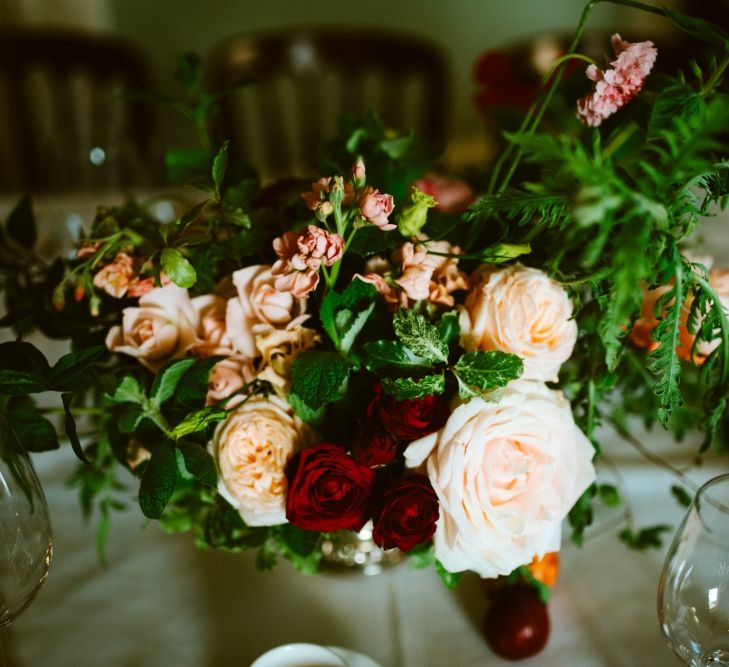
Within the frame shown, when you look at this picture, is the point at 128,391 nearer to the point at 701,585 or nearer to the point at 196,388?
the point at 196,388

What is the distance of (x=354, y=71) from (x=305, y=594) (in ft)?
7.15

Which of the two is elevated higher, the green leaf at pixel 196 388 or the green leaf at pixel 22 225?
the green leaf at pixel 22 225

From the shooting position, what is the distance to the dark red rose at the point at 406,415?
0.48 metres

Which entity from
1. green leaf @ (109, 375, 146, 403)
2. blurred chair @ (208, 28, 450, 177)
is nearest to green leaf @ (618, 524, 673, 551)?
green leaf @ (109, 375, 146, 403)

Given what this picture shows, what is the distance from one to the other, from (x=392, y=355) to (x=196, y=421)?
17 cm

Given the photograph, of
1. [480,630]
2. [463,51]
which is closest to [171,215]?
[480,630]

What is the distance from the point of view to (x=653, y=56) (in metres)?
0.48

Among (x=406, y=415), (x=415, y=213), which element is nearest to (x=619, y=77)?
(x=415, y=213)

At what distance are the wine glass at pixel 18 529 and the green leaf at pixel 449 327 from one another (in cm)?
35

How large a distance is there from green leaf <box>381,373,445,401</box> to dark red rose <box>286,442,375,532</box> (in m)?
0.07

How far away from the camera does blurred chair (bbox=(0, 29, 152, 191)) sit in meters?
2.29

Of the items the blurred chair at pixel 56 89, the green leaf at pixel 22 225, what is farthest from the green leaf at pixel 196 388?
the blurred chair at pixel 56 89

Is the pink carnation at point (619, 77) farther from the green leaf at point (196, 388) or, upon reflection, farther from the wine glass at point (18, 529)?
the wine glass at point (18, 529)

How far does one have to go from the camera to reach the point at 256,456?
1.69ft
